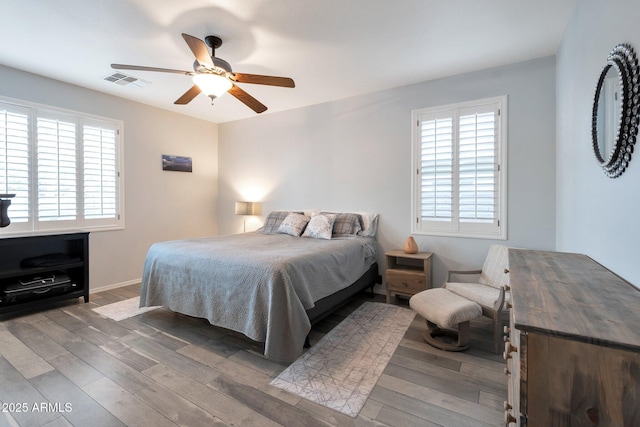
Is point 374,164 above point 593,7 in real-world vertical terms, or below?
below

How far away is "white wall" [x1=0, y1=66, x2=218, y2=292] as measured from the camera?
355 centimetres

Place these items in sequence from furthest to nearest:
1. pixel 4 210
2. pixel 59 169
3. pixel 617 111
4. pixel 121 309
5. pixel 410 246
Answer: pixel 59 169 < pixel 410 246 < pixel 121 309 < pixel 4 210 < pixel 617 111

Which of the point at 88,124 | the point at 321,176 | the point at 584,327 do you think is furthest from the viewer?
the point at 321,176

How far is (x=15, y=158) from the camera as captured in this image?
10.4 feet

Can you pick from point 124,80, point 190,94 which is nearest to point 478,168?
point 190,94

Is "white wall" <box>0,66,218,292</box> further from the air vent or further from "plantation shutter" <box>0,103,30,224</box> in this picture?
the air vent

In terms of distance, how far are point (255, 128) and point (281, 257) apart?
334cm

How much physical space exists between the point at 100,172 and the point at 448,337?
468 centimetres

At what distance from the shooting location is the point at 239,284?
2.27m

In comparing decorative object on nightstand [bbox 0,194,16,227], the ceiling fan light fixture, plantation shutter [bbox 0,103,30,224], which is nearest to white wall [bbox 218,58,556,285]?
the ceiling fan light fixture

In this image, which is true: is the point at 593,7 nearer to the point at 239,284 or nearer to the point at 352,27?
the point at 352,27

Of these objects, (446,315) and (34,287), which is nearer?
(446,315)

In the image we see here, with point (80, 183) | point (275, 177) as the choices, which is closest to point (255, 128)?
point (275, 177)

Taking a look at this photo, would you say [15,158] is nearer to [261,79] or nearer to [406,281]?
[261,79]
